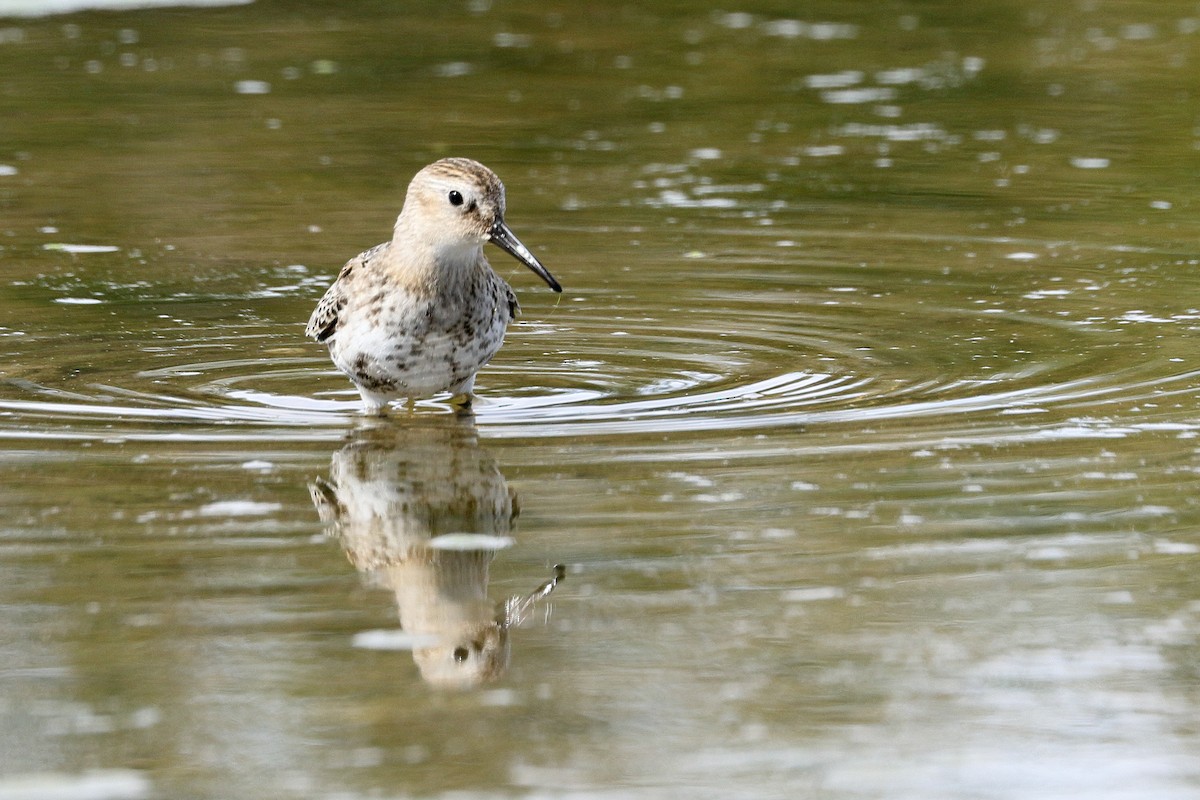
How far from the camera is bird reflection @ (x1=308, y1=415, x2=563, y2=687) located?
5617 millimetres

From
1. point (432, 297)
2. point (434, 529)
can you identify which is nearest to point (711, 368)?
point (432, 297)

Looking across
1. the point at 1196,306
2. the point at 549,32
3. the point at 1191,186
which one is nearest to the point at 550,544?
the point at 1196,306

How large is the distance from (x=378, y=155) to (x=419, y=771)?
1111 centimetres

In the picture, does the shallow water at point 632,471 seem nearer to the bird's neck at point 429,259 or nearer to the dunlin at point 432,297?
the dunlin at point 432,297

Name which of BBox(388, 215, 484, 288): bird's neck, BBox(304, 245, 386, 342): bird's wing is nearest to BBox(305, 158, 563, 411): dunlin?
BBox(388, 215, 484, 288): bird's neck

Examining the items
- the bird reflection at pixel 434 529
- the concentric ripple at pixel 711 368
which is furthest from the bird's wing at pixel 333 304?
the bird reflection at pixel 434 529

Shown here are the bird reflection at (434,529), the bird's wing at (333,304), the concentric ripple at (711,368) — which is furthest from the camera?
the bird's wing at (333,304)

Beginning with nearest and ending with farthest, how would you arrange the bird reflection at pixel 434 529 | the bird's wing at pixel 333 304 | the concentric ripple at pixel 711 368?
the bird reflection at pixel 434 529, the concentric ripple at pixel 711 368, the bird's wing at pixel 333 304

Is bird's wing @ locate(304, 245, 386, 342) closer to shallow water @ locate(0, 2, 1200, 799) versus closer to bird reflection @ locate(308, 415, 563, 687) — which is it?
shallow water @ locate(0, 2, 1200, 799)

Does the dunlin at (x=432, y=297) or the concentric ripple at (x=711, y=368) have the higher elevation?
the dunlin at (x=432, y=297)

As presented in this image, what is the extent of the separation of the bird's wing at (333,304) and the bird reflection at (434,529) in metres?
0.76

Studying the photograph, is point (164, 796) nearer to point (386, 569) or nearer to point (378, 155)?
point (386, 569)

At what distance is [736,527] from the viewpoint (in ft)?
21.7

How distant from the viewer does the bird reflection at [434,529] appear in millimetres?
5617
